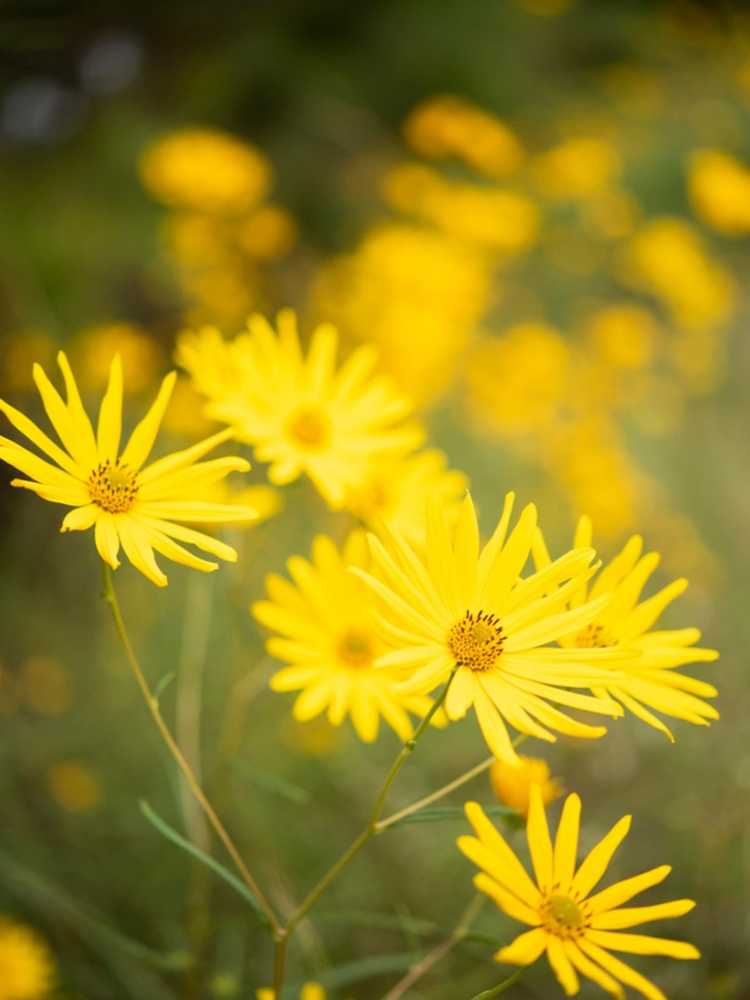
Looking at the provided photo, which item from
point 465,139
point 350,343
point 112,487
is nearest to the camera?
point 112,487

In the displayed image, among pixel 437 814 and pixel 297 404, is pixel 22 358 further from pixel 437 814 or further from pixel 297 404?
pixel 437 814

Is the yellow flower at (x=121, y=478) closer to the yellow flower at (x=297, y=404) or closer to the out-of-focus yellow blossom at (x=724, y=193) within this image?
the yellow flower at (x=297, y=404)

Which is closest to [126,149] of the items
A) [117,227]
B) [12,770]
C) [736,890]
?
[117,227]

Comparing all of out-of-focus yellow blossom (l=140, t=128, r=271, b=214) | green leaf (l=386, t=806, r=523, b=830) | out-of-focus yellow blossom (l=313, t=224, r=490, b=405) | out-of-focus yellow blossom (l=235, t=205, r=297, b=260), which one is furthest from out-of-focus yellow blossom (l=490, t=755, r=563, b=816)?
out-of-focus yellow blossom (l=140, t=128, r=271, b=214)

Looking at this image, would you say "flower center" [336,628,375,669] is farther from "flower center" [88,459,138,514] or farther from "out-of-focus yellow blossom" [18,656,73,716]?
"out-of-focus yellow blossom" [18,656,73,716]

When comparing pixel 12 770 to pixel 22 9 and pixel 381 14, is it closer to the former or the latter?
pixel 22 9

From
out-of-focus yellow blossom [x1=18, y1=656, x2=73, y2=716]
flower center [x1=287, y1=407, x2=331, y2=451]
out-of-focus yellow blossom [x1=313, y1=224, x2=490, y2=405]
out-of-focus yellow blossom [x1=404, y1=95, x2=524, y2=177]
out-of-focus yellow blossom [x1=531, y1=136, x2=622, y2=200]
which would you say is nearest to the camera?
flower center [x1=287, y1=407, x2=331, y2=451]

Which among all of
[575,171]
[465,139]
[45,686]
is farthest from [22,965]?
[575,171]
